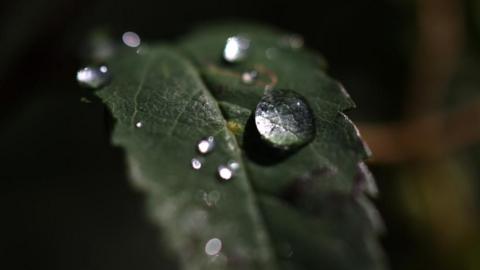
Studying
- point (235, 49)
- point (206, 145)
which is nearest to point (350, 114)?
point (235, 49)

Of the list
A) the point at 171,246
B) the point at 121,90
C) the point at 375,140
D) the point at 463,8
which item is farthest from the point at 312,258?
the point at 463,8

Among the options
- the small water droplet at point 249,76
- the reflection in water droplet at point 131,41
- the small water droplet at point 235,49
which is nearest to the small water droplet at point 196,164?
the small water droplet at point 249,76

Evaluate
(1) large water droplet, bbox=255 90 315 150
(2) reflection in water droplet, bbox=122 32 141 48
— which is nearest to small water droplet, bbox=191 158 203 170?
(1) large water droplet, bbox=255 90 315 150

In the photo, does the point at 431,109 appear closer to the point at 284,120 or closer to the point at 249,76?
the point at 249,76

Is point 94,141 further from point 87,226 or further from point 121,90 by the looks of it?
point 121,90

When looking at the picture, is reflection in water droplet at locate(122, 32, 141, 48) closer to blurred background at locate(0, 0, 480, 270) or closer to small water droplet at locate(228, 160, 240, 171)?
blurred background at locate(0, 0, 480, 270)

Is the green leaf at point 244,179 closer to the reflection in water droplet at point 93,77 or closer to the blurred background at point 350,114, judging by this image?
the reflection in water droplet at point 93,77

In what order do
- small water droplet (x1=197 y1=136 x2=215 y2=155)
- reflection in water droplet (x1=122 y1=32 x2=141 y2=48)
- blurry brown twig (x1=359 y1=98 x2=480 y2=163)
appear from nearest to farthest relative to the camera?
small water droplet (x1=197 y1=136 x2=215 y2=155) < reflection in water droplet (x1=122 y1=32 x2=141 y2=48) < blurry brown twig (x1=359 y1=98 x2=480 y2=163)
